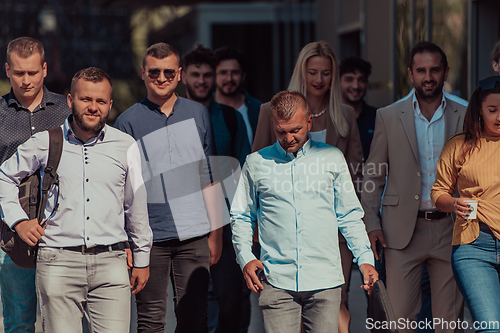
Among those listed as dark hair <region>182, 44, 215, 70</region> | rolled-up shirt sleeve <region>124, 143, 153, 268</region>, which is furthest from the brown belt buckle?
dark hair <region>182, 44, 215, 70</region>

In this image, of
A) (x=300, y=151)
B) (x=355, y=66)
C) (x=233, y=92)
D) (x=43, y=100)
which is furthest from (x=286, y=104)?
(x=355, y=66)

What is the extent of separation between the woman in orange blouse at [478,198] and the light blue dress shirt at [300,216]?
613 mm

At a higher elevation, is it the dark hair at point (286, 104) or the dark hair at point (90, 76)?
the dark hair at point (90, 76)

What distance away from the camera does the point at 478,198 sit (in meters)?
3.79

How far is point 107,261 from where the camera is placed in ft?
12.1

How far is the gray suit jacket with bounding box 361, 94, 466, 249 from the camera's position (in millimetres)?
4465

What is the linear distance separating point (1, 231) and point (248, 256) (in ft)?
5.33

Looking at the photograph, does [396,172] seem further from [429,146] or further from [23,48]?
[23,48]

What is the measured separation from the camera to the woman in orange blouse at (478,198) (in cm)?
360

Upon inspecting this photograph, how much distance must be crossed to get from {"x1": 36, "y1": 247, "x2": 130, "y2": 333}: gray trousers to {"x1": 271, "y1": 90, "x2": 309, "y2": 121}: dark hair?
1257 mm

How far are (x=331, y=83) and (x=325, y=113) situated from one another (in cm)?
23

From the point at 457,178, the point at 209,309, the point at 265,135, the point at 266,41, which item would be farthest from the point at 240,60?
the point at 266,41

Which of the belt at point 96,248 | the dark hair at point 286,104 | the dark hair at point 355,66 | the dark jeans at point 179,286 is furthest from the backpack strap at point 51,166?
the dark hair at point 355,66

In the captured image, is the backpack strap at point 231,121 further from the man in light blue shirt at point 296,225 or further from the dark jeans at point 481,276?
the dark jeans at point 481,276
